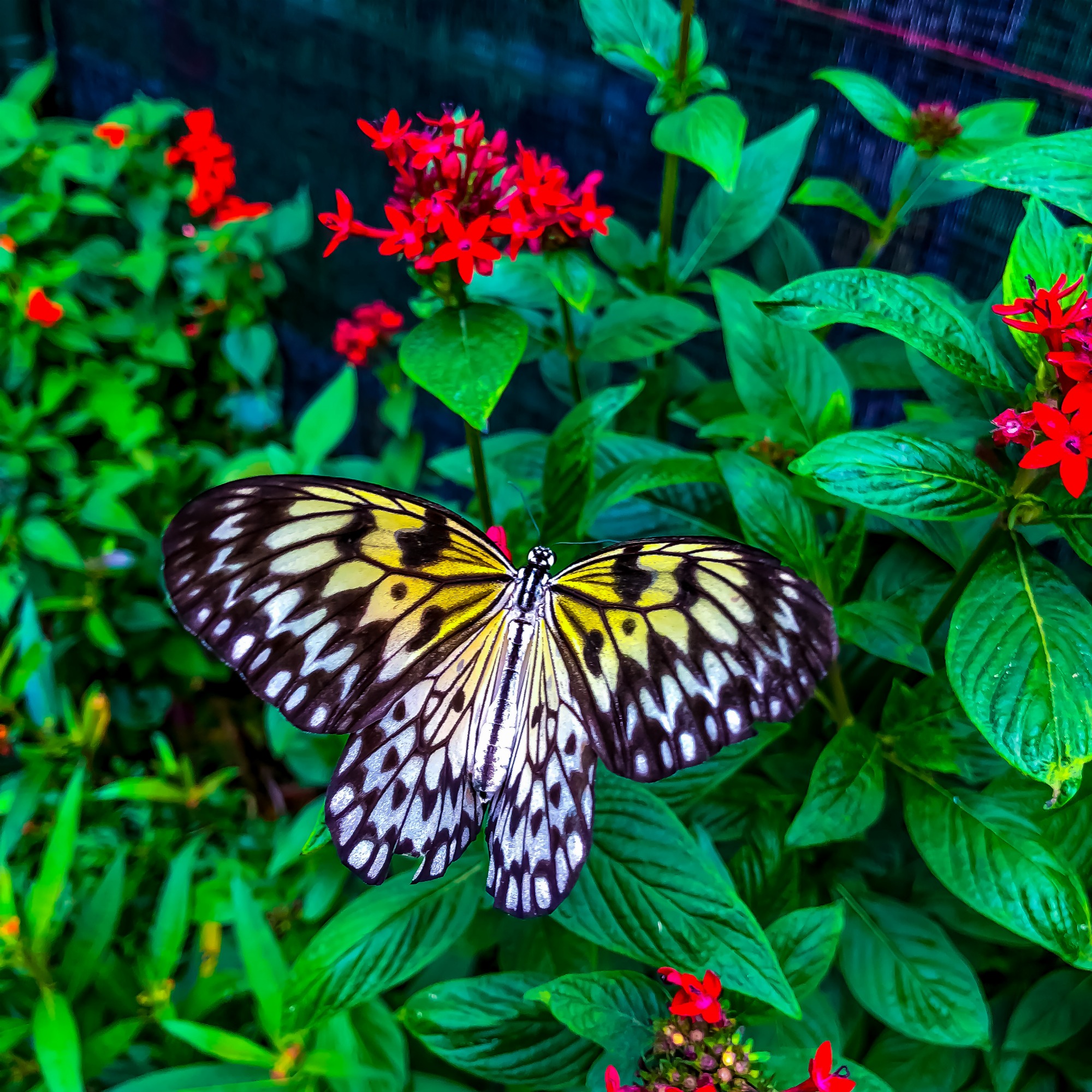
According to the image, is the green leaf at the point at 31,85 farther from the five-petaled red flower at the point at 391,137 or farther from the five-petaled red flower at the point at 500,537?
the five-petaled red flower at the point at 500,537

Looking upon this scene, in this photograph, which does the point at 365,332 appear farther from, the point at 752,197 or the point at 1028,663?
the point at 1028,663

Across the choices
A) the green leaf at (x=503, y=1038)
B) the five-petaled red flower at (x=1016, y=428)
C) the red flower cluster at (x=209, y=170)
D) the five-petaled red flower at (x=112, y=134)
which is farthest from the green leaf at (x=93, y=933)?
the five-petaled red flower at (x=112, y=134)

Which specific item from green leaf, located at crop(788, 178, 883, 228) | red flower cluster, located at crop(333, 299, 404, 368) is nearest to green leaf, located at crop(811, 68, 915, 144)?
green leaf, located at crop(788, 178, 883, 228)

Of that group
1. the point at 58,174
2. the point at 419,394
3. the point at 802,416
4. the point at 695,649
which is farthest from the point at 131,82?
the point at 695,649

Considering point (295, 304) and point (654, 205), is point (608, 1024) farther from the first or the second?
point (295, 304)

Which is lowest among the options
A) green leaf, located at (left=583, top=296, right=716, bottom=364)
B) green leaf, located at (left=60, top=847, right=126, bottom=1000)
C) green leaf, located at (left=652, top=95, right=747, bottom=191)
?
A: green leaf, located at (left=60, top=847, right=126, bottom=1000)

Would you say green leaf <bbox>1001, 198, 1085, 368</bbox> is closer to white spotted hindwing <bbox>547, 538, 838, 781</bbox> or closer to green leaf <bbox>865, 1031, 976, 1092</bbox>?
white spotted hindwing <bbox>547, 538, 838, 781</bbox>

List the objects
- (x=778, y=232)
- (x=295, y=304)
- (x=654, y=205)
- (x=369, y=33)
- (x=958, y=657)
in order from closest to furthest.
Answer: (x=958, y=657) → (x=778, y=232) → (x=654, y=205) → (x=369, y=33) → (x=295, y=304)
